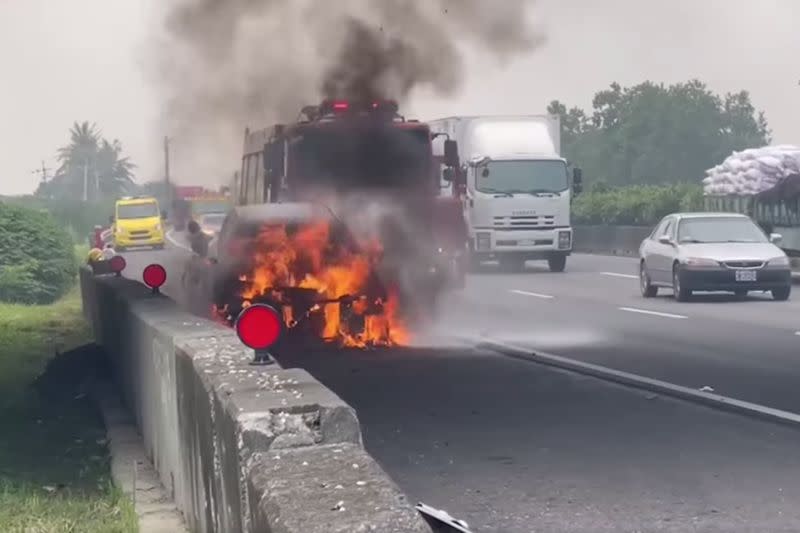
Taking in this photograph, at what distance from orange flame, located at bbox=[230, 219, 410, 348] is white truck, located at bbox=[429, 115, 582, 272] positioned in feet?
66.3

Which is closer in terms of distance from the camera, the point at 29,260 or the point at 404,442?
the point at 404,442

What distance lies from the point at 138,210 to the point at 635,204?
25830 millimetres

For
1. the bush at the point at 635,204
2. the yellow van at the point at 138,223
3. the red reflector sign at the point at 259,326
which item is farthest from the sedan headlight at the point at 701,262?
the yellow van at the point at 138,223

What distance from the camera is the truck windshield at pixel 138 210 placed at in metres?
70.4

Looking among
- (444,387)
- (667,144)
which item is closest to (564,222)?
(444,387)

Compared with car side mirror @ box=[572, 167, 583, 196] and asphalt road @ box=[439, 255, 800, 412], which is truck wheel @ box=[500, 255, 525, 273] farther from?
asphalt road @ box=[439, 255, 800, 412]

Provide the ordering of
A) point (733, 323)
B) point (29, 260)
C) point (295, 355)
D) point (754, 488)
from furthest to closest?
1. point (29, 260)
2. point (733, 323)
3. point (295, 355)
4. point (754, 488)

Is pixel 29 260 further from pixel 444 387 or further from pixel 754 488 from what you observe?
pixel 754 488

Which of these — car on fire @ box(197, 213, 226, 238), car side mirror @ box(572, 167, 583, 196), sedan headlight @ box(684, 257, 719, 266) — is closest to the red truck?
car on fire @ box(197, 213, 226, 238)

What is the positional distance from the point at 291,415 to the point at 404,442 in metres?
5.89

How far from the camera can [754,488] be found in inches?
358

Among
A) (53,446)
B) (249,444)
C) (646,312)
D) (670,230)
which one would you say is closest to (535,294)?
(670,230)

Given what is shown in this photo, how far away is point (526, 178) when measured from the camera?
38.8 meters

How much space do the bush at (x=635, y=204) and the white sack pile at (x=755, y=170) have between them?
1.02m
